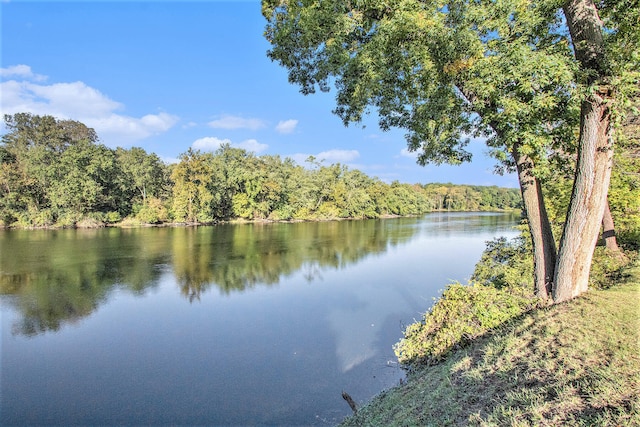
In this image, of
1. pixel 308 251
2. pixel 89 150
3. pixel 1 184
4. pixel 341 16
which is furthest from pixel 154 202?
pixel 341 16

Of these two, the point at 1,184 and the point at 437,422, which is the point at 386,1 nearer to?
the point at 437,422

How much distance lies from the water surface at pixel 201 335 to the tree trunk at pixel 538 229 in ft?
10.3

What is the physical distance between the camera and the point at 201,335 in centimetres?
862

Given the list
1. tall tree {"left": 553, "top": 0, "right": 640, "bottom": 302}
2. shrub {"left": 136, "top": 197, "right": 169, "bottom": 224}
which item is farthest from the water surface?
shrub {"left": 136, "top": 197, "right": 169, "bottom": 224}

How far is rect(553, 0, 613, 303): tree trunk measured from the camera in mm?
4836

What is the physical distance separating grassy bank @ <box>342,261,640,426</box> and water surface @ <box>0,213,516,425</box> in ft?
6.41

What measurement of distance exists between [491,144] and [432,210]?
87.0 meters

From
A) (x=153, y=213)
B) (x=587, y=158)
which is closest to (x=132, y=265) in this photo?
(x=587, y=158)

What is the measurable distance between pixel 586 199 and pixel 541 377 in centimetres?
316

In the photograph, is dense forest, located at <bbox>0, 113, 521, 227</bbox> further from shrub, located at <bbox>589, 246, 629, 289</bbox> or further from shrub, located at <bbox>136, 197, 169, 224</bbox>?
shrub, located at <bbox>589, 246, 629, 289</bbox>

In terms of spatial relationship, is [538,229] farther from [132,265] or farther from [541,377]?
[132,265]

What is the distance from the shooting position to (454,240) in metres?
27.3

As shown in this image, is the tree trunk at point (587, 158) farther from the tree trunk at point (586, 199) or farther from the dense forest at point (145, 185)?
the dense forest at point (145, 185)

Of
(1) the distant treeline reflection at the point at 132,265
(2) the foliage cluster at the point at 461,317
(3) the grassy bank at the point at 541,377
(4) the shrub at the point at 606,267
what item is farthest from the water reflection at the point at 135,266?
(4) the shrub at the point at 606,267
